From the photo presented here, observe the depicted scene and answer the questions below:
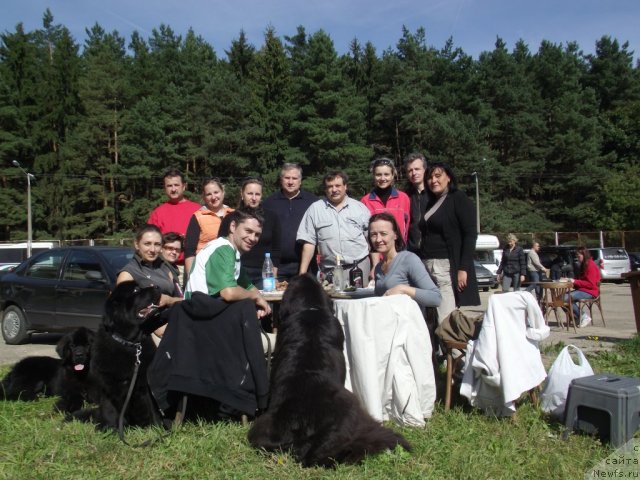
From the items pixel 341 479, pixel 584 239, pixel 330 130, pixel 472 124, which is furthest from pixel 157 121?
pixel 341 479

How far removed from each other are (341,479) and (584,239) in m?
32.7

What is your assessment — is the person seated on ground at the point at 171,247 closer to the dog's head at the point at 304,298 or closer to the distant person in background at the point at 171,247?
the distant person in background at the point at 171,247

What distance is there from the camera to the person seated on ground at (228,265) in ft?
12.9

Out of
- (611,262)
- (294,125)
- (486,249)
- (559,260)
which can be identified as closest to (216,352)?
(559,260)

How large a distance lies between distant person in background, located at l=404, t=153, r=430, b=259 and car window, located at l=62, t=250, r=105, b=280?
4545 mm

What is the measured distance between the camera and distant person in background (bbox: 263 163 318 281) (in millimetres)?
5500

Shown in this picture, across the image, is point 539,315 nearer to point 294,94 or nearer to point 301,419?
point 301,419

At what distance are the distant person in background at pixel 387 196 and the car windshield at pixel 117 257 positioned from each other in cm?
394

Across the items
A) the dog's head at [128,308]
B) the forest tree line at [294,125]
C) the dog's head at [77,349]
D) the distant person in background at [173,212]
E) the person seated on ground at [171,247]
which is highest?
the forest tree line at [294,125]

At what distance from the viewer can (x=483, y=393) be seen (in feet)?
13.4

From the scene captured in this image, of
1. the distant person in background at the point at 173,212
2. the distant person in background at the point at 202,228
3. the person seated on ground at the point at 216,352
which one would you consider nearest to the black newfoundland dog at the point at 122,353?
the person seated on ground at the point at 216,352

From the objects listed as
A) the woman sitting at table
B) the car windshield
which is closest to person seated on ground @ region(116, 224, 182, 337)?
the woman sitting at table

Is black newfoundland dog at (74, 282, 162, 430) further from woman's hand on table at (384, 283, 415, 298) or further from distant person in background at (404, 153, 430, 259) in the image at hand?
distant person in background at (404, 153, 430, 259)

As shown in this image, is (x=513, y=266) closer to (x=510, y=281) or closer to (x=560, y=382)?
(x=510, y=281)
